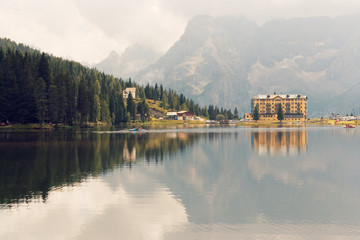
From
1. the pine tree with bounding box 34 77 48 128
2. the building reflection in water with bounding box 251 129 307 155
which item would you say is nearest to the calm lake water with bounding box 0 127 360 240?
the building reflection in water with bounding box 251 129 307 155

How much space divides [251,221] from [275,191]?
10819 mm

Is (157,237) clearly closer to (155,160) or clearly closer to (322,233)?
(322,233)

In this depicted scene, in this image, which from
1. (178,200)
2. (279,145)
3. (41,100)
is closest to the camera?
(178,200)

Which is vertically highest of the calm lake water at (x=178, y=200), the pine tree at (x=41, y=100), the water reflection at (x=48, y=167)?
the pine tree at (x=41, y=100)

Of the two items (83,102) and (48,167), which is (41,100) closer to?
(83,102)

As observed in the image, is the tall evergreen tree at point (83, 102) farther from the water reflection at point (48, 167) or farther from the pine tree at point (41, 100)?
the water reflection at point (48, 167)

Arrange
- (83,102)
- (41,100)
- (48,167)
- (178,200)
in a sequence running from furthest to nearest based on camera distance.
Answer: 1. (83,102)
2. (41,100)
3. (48,167)
4. (178,200)

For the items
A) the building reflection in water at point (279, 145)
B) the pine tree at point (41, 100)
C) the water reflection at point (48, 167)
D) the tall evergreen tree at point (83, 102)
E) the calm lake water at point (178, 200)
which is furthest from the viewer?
the tall evergreen tree at point (83, 102)

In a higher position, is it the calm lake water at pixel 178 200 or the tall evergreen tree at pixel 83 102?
the tall evergreen tree at pixel 83 102

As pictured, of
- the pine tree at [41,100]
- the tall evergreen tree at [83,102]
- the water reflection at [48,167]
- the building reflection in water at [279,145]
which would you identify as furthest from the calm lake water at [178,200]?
the tall evergreen tree at [83,102]

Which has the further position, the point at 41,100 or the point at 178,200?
the point at 41,100

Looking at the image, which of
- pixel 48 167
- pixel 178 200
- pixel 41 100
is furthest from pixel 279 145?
pixel 41 100

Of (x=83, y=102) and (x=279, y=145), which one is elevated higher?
(x=83, y=102)

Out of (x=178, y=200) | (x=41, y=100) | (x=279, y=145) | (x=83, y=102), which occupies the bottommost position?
(x=178, y=200)
